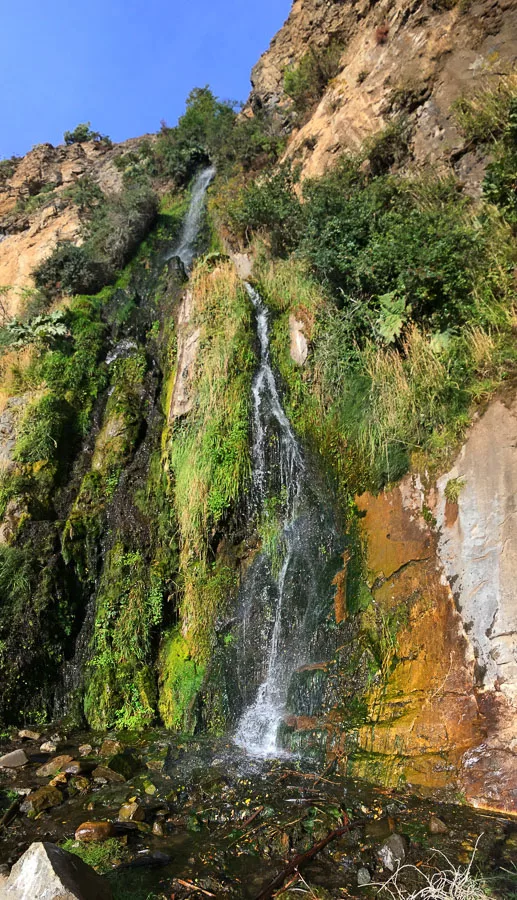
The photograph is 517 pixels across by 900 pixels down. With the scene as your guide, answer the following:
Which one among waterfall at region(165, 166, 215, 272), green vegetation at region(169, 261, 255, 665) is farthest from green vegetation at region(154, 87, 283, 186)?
green vegetation at region(169, 261, 255, 665)

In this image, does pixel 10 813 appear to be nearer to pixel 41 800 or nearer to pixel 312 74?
pixel 41 800

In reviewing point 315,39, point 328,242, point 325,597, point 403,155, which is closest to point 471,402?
point 325,597

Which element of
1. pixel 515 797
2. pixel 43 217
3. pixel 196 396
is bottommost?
pixel 515 797

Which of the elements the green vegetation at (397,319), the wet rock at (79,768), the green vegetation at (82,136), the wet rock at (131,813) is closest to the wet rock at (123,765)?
the wet rock at (79,768)

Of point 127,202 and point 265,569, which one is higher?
point 127,202

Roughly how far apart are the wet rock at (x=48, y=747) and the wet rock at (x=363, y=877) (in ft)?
12.6

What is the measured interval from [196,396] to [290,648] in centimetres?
430

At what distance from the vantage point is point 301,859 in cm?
344

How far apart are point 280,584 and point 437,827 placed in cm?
305

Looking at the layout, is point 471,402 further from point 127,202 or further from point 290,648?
point 127,202

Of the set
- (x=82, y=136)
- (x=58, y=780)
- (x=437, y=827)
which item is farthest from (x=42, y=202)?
(x=437, y=827)

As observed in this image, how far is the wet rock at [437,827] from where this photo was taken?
359cm

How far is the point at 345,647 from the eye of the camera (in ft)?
17.8

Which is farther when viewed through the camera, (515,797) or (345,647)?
(345,647)
